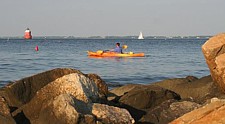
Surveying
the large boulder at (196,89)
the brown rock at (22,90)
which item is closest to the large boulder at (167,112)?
the large boulder at (196,89)

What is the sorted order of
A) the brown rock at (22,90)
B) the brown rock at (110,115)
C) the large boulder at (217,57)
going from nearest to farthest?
the brown rock at (110,115)
the brown rock at (22,90)
the large boulder at (217,57)

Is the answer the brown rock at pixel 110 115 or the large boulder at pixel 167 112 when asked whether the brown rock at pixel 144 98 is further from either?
the brown rock at pixel 110 115

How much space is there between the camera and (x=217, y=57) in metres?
12.3

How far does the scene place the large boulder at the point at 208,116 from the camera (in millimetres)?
6473

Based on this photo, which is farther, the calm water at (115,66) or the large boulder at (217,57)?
the calm water at (115,66)

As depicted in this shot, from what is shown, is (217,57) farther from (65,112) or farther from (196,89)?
(65,112)

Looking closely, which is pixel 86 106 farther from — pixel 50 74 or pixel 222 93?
pixel 222 93

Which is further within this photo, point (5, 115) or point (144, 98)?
point (144, 98)

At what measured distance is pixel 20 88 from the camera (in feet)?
37.2

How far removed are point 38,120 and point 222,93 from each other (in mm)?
5575

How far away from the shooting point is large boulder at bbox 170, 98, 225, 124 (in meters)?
6.47

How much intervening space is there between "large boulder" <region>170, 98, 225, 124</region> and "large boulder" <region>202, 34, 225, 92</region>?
478cm

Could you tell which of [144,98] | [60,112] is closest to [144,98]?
[144,98]

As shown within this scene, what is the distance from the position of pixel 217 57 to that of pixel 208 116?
19.5 feet
